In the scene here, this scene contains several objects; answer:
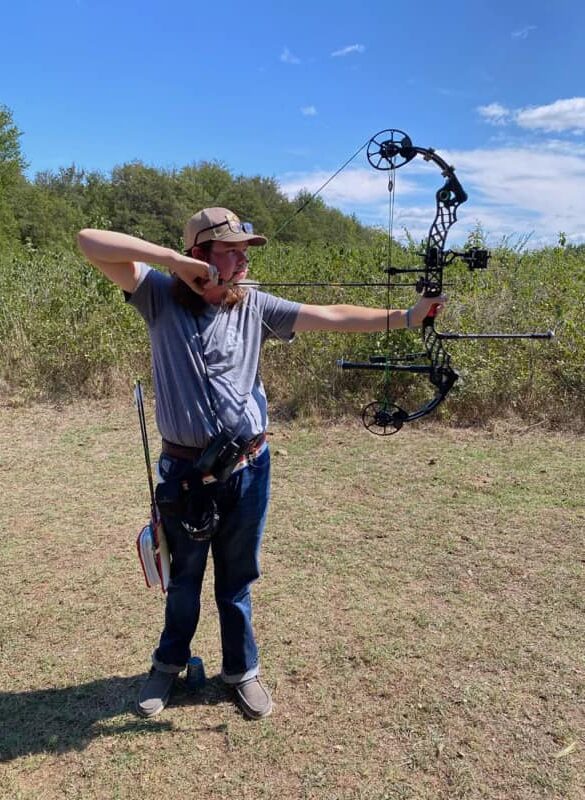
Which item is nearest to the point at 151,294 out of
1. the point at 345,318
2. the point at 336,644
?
the point at 345,318

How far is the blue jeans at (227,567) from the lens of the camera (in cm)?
239

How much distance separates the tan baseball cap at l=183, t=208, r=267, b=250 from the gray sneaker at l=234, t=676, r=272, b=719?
1768 mm

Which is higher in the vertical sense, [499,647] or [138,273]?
[138,273]

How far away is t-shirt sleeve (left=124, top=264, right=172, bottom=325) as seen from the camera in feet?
7.22

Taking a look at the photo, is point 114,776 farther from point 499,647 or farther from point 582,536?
point 582,536

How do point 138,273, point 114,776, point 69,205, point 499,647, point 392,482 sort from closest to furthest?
point 138,273 → point 114,776 → point 499,647 → point 392,482 → point 69,205

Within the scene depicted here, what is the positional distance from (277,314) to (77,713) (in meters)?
1.80

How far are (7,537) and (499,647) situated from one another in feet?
10.1

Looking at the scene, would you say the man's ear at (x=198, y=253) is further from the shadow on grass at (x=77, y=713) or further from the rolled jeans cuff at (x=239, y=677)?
the shadow on grass at (x=77, y=713)

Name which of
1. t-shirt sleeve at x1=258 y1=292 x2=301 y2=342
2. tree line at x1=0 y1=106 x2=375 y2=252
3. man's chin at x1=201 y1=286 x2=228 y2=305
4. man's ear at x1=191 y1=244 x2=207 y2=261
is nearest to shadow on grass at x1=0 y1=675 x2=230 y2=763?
t-shirt sleeve at x1=258 y1=292 x2=301 y2=342

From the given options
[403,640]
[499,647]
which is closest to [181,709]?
[403,640]

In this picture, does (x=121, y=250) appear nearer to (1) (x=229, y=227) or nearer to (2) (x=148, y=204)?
(1) (x=229, y=227)

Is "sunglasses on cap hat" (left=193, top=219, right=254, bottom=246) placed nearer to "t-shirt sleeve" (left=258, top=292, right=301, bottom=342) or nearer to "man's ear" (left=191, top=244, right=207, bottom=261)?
"man's ear" (left=191, top=244, right=207, bottom=261)

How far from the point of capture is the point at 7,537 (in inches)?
167
